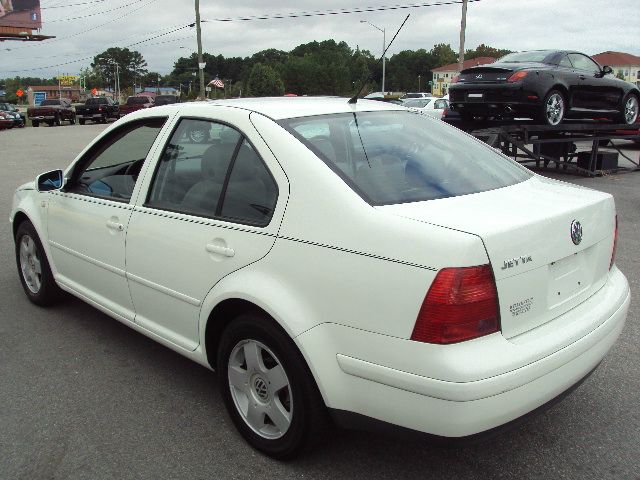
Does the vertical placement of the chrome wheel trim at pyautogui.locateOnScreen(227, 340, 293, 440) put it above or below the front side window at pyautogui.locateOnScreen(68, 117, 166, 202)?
below

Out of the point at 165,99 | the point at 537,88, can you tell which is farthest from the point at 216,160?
the point at 165,99

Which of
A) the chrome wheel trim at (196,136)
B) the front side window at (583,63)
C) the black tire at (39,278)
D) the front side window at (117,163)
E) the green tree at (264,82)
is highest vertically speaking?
the green tree at (264,82)

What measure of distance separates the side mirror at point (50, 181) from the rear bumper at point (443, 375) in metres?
2.55

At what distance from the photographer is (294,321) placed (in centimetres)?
247

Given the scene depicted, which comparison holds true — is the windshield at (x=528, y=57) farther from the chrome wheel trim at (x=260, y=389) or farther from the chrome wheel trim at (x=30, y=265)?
the chrome wheel trim at (x=260, y=389)

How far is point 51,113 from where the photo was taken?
3872 cm

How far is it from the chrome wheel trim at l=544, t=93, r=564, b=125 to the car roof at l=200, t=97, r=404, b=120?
8.63 metres

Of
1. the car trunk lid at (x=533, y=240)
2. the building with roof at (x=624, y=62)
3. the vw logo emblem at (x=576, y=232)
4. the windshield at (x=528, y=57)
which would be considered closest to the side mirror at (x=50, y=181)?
the car trunk lid at (x=533, y=240)

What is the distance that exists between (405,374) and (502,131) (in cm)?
999

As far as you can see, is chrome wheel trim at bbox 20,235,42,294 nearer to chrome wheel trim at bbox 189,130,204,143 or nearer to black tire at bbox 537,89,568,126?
chrome wheel trim at bbox 189,130,204,143

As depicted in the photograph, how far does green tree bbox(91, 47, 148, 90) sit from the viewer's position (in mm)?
144625

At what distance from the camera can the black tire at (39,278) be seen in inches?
182

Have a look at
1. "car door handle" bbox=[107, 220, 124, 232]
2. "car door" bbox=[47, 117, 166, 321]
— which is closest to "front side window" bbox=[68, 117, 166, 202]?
"car door" bbox=[47, 117, 166, 321]

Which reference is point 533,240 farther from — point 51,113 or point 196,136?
point 51,113
